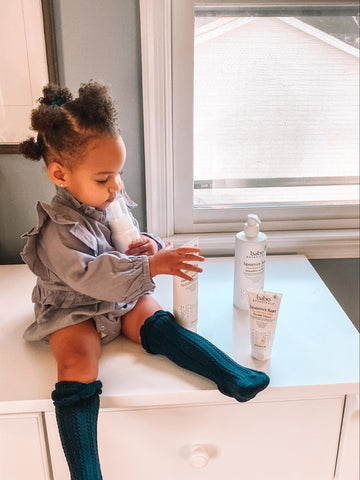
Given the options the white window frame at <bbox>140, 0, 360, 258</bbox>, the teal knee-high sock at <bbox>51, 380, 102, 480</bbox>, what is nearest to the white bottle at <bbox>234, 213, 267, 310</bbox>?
the white window frame at <bbox>140, 0, 360, 258</bbox>

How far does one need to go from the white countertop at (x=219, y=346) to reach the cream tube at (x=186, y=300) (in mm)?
47

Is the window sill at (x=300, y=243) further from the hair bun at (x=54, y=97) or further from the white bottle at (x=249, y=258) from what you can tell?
the hair bun at (x=54, y=97)

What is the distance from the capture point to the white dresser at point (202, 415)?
65 centimetres

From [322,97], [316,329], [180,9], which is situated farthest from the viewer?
[322,97]

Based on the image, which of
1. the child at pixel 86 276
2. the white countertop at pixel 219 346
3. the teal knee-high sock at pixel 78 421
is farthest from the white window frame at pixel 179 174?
the teal knee-high sock at pixel 78 421

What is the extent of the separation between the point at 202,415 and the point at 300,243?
501 millimetres

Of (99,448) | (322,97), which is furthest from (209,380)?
(322,97)

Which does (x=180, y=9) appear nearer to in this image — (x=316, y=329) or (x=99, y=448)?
(x=316, y=329)

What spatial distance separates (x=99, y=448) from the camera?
0.69 meters

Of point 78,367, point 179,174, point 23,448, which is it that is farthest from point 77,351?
point 179,174

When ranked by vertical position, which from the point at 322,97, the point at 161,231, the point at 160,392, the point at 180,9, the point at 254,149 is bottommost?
the point at 160,392

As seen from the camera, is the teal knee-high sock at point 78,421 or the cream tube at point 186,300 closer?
the teal knee-high sock at point 78,421

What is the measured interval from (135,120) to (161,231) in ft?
0.81

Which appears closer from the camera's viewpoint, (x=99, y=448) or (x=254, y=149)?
→ (x=99, y=448)
